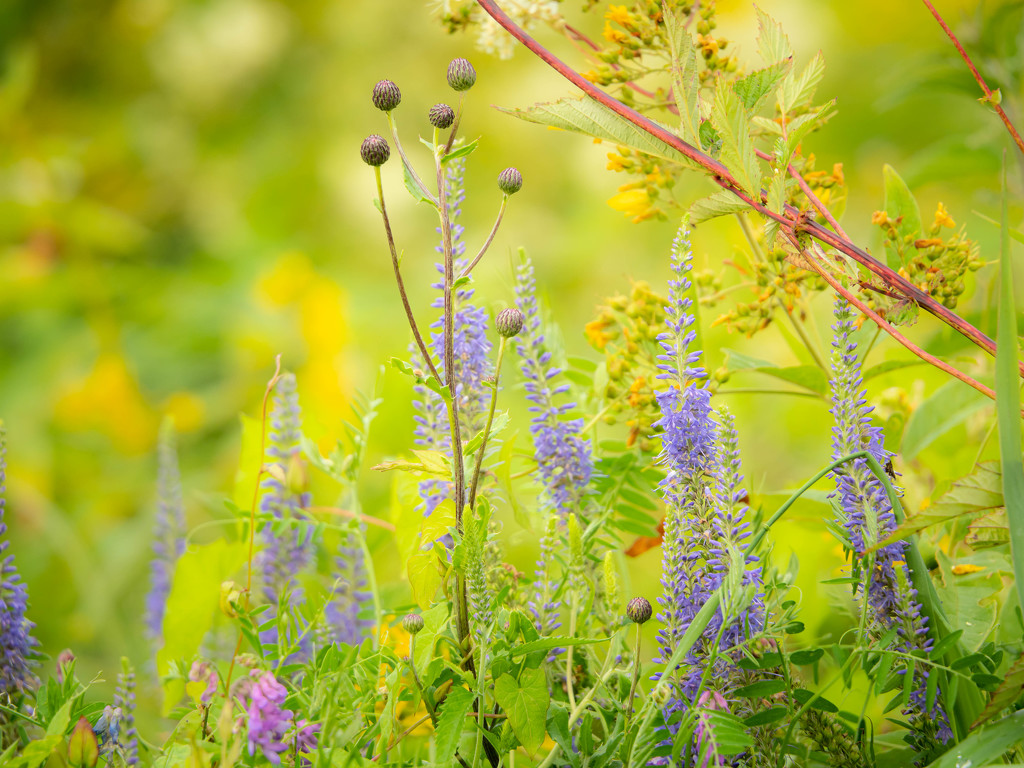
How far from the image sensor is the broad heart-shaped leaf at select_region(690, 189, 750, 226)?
13.6 inches

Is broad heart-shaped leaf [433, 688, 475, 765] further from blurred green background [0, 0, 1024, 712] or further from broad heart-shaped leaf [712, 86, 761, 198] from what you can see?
blurred green background [0, 0, 1024, 712]

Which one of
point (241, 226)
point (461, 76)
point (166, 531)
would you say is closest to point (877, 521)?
point (461, 76)

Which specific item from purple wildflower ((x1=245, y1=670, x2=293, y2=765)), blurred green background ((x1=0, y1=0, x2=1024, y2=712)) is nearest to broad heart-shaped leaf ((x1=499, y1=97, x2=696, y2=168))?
purple wildflower ((x1=245, y1=670, x2=293, y2=765))

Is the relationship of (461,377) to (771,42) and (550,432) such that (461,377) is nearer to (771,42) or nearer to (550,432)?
(550,432)

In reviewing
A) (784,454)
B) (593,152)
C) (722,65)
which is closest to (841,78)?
(593,152)

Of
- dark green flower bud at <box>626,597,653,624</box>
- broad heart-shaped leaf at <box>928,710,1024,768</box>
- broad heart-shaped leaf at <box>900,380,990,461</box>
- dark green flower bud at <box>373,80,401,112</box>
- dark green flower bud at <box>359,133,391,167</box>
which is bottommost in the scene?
broad heart-shaped leaf at <box>928,710,1024,768</box>

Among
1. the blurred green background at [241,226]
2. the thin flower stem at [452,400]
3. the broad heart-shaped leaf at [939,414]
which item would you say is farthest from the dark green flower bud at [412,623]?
the blurred green background at [241,226]

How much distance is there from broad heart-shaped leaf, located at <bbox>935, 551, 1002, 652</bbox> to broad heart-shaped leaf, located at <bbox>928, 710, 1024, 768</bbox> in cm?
8

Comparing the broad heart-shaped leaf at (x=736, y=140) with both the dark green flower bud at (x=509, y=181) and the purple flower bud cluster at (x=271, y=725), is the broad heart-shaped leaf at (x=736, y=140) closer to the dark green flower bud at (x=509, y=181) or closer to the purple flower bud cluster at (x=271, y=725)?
the dark green flower bud at (x=509, y=181)

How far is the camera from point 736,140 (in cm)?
35

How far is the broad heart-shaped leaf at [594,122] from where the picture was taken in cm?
35

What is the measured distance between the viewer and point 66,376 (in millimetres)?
1387

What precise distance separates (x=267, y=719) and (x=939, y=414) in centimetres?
44

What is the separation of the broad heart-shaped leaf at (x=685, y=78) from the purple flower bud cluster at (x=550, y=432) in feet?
0.34
